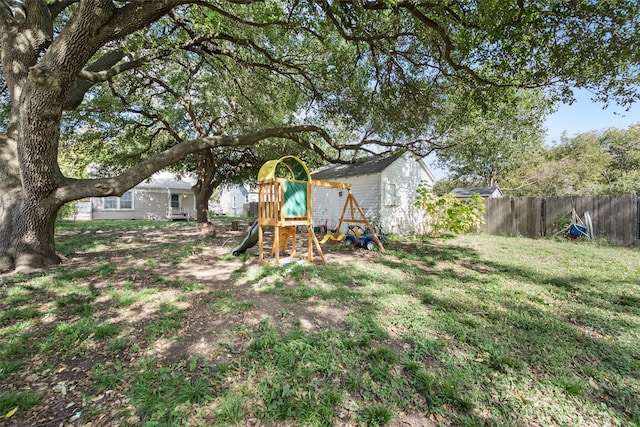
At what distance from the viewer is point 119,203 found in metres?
19.5

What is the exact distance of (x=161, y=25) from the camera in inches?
293

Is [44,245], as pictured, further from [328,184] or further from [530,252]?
[530,252]

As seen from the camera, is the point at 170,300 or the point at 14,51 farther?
the point at 14,51

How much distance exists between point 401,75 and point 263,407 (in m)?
7.66

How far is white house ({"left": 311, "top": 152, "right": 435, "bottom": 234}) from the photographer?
11.4 meters

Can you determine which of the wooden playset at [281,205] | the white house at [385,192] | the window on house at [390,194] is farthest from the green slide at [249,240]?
the window on house at [390,194]

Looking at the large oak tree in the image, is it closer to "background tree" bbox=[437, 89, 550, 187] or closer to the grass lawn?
"background tree" bbox=[437, 89, 550, 187]

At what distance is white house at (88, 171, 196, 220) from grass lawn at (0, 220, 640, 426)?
17170 mm

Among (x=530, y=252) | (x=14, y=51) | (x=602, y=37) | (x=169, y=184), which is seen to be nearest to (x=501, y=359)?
(x=602, y=37)

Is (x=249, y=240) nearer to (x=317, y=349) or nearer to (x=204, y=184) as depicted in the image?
(x=317, y=349)

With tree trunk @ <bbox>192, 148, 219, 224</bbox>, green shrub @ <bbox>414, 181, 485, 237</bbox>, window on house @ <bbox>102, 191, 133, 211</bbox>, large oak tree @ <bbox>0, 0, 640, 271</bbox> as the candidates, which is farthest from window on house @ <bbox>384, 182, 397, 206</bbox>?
window on house @ <bbox>102, 191, 133, 211</bbox>

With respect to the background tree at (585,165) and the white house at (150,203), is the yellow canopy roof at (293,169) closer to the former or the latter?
the white house at (150,203)

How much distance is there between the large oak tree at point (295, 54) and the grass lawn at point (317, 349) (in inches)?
67.4

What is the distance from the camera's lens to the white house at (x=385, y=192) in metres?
11.4
